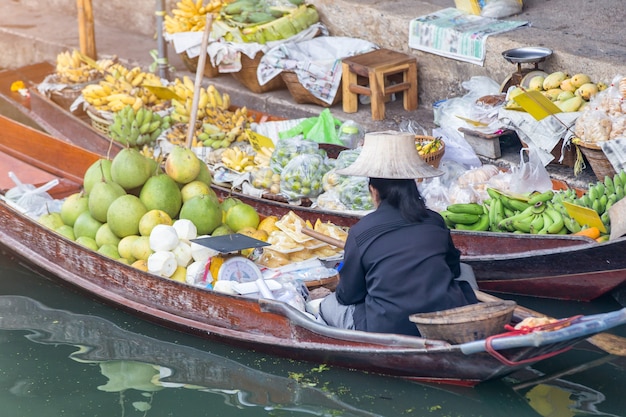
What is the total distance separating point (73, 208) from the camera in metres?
5.18

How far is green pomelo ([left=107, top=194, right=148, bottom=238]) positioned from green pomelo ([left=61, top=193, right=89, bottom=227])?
1.29ft

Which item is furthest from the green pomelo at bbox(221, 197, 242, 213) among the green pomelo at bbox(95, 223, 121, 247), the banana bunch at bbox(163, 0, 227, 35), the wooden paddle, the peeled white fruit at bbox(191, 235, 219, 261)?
the banana bunch at bbox(163, 0, 227, 35)

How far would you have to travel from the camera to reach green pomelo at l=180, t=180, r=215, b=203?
195 inches

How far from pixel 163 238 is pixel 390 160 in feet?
4.39

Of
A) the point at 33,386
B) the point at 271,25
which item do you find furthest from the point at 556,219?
the point at 271,25

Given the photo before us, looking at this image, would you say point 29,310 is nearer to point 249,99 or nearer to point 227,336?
point 227,336

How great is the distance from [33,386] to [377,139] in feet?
6.69

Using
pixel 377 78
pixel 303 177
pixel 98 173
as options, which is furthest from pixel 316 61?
pixel 98 173

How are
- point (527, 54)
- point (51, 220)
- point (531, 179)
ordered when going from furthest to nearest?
1. point (527, 54)
2. point (531, 179)
3. point (51, 220)

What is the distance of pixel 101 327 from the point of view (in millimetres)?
4910

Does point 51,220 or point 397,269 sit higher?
point 397,269

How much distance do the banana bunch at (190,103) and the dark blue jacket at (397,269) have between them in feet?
10.2

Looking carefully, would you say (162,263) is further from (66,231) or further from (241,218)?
(66,231)

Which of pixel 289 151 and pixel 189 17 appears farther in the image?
pixel 189 17
